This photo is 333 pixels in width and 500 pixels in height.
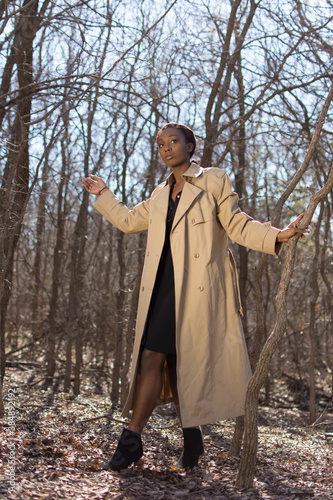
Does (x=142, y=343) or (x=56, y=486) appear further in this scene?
(x=142, y=343)

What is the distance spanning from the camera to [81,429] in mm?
3697

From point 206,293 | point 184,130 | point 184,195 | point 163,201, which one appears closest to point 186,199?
point 184,195

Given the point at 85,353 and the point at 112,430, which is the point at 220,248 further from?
the point at 85,353

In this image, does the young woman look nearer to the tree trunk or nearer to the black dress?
the black dress

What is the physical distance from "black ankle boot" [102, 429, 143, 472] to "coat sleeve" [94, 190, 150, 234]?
125 centimetres

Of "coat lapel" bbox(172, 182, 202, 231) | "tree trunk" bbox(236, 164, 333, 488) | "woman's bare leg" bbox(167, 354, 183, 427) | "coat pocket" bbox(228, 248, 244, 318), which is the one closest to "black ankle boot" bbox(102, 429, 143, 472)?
"woman's bare leg" bbox(167, 354, 183, 427)

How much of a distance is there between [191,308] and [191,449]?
0.83 m

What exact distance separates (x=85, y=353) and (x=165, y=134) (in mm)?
5297

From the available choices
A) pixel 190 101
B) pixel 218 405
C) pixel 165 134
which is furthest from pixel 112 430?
pixel 190 101

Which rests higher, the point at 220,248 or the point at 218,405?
the point at 220,248

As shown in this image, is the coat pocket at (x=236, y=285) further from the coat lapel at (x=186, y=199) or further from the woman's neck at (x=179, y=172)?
the woman's neck at (x=179, y=172)

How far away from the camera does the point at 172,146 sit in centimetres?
313

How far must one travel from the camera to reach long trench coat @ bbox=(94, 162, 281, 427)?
2.86 metres

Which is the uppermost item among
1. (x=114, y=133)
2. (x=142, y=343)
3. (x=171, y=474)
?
(x=114, y=133)
